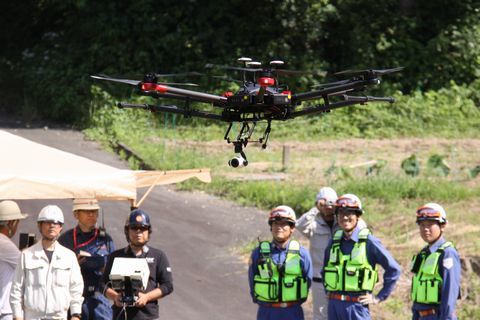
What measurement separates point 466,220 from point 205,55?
1561cm

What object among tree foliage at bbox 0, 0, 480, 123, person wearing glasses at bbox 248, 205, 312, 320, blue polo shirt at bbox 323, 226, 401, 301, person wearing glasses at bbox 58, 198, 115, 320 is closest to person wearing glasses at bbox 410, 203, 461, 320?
blue polo shirt at bbox 323, 226, 401, 301

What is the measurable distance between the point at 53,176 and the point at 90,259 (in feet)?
3.21

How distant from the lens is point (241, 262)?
16797mm

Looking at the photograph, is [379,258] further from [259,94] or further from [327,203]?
[259,94]

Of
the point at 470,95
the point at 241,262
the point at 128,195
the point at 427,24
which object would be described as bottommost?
the point at 241,262

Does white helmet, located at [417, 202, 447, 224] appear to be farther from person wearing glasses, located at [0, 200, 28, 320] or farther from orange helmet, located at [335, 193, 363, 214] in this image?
person wearing glasses, located at [0, 200, 28, 320]

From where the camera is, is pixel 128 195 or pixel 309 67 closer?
pixel 128 195

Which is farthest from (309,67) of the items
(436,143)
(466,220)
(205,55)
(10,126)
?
(466,220)

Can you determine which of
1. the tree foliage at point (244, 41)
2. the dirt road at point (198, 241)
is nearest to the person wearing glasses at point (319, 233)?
the dirt road at point (198, 241)

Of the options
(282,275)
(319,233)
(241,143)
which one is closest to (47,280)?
(282,275)

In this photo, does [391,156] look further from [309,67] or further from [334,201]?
[334,201]

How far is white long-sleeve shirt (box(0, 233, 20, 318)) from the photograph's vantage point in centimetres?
1031

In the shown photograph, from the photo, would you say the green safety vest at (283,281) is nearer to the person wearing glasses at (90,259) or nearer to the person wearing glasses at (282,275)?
the person wearing glasses at (282,275)

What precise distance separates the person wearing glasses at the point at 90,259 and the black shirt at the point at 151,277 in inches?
25.6
